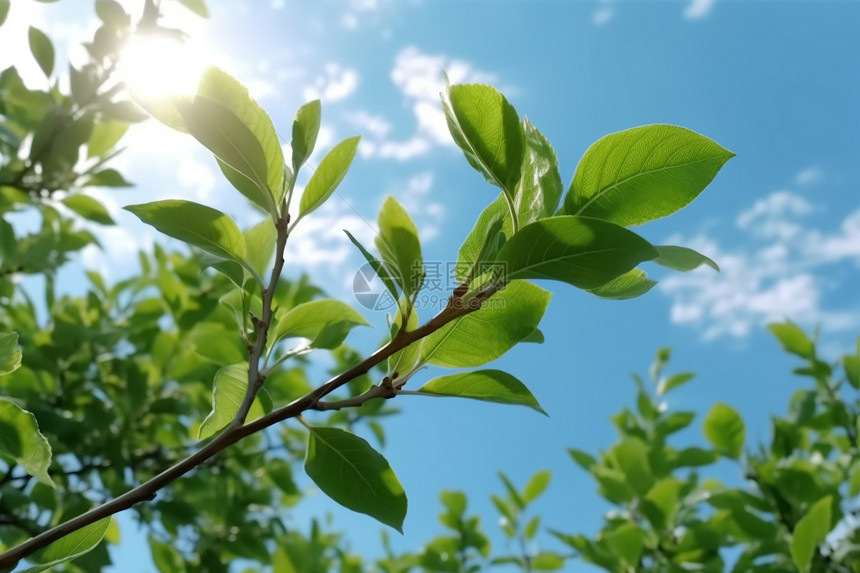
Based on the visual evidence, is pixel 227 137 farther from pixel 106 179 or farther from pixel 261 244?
pixel 106 179

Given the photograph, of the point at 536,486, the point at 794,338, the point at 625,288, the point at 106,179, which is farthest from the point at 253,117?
the point at 794,338

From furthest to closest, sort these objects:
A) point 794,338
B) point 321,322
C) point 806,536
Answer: point 794,338, point 806,536, point 321,322

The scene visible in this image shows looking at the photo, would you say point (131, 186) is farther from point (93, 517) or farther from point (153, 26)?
point (93, 517)

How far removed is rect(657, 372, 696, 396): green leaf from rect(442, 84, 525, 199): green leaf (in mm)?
2145

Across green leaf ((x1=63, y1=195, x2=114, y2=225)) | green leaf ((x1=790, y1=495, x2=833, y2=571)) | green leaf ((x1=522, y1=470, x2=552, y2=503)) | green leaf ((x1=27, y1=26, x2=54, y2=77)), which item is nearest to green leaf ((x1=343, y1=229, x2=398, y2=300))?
green leaf ((x1=790, y1=495, x2=833, y2=571))

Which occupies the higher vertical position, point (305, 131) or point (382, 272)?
point (305, 131)

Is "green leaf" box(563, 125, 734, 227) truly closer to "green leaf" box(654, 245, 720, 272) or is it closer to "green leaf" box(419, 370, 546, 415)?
"green leaf" box(654, 245, 720, 272)

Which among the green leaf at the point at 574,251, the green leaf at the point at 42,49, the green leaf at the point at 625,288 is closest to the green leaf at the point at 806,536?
the green leaf at the point at 625,288

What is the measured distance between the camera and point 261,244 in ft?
3.05

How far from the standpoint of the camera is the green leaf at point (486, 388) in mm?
739

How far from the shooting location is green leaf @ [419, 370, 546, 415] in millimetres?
739

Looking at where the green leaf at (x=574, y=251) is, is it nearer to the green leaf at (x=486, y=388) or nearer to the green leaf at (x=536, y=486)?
the green leaf at (x=486, y=388)

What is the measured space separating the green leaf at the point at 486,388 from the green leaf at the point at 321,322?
156 mm

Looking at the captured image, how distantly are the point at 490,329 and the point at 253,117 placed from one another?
350 millimetres
